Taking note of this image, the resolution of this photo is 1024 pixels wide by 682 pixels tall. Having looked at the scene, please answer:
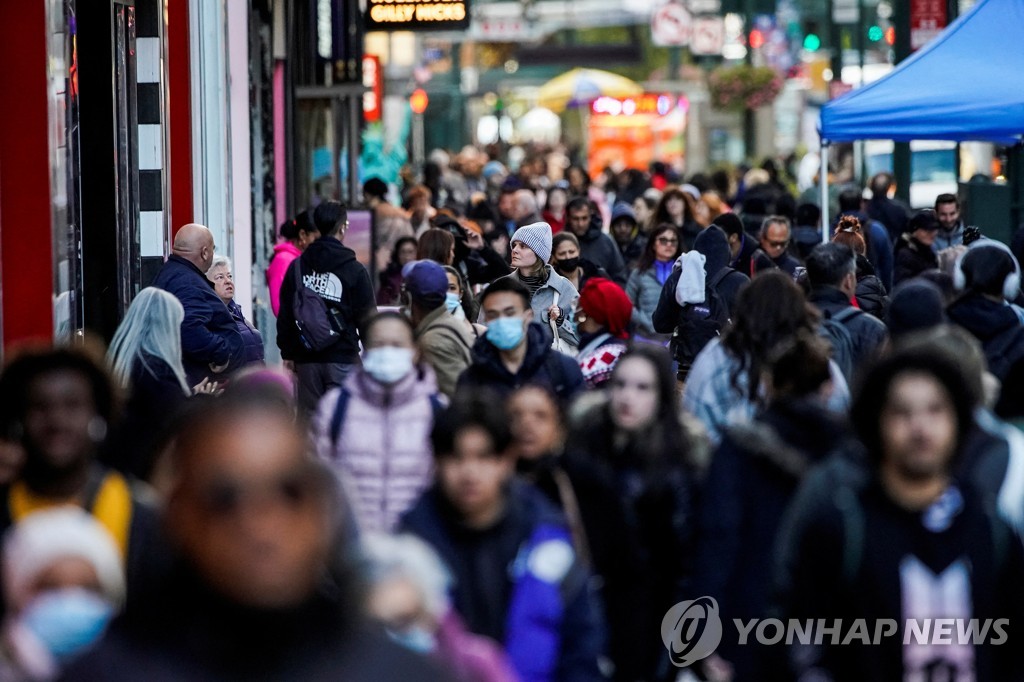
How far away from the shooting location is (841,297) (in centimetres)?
871

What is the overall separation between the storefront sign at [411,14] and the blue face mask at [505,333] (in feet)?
43.0

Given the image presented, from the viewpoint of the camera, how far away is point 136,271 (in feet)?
38.2

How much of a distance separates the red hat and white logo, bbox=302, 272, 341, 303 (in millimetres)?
1823

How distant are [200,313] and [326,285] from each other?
1.65 metres

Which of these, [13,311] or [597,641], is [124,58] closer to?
[13,311]

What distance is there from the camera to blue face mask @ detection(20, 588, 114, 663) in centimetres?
306

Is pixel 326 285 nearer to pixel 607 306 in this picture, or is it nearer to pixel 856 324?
pixel 607 306

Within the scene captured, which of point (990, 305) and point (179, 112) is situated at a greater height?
point (179, 112)

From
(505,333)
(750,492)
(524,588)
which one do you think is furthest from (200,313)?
(524,588)

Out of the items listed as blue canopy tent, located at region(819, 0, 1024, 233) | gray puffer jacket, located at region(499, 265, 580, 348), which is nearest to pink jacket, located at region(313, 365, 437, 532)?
gray puffer jacket, located at region(499, 265, 580, 348)

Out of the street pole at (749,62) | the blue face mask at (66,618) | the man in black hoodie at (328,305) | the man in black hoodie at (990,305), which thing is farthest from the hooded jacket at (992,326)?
the street pole at (749,62)

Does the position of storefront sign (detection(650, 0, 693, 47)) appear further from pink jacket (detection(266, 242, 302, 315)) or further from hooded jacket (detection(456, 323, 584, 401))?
hooded jacket (detection(456, 323, 584, 401))

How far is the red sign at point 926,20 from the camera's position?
21906 mm

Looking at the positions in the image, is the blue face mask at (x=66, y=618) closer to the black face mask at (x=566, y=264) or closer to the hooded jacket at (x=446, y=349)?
the hooded jacket at (x=446, y=349)
